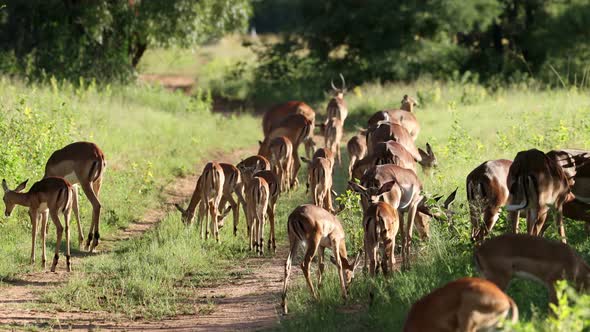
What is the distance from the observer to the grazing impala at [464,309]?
575cm

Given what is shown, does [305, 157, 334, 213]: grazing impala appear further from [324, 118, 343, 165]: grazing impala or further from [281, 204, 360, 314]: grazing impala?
[324, 118, 343, 165]: grazing impala

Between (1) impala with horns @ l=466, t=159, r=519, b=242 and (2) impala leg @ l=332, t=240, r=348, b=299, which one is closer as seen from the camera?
(2) impala leg @ l=332, t=240, r=348, b=299

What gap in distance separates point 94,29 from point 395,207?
15826 mm

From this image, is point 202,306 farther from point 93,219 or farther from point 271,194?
point 93,219

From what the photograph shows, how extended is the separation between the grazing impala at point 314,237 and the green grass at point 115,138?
3248 mm

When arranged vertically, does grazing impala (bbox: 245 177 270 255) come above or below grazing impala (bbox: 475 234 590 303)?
below

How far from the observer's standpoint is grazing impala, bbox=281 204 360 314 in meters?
8.28

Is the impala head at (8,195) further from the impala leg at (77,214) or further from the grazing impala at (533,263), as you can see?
the grazing impala at (533,263)

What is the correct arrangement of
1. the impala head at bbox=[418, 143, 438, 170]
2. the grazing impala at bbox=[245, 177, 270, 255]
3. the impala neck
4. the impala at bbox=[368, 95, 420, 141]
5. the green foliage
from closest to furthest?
the impala neck
the grazing impala at bbox=[245, 177, 270, 255]
the impala head at bbox=[418, 143, 438, 170]
the impala at bbox=[368, 95, 420, 141]
the green foliage

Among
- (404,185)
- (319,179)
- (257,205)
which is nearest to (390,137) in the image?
(319,179)

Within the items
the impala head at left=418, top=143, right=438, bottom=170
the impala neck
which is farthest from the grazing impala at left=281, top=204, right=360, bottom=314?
the impala head at left=418, top=143, right=438, bottom=170

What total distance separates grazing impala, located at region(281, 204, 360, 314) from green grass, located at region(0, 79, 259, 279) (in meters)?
3.25

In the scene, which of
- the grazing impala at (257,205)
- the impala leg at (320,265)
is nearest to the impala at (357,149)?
the grazing impala at (257,205)

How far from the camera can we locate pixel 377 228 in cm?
816
